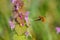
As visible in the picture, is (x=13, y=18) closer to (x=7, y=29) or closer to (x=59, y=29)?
(x=7, y=29)

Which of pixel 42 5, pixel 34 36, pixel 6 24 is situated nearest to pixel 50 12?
pixel 42 5

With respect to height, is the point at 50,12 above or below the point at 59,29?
above

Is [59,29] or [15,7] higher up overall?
[15,7]

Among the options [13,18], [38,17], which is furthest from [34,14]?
[13,18]

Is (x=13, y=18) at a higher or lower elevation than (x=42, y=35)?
higher

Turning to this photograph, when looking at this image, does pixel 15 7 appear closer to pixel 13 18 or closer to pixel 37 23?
pixel 13 18

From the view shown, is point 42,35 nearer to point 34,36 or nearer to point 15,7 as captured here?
point 34,36

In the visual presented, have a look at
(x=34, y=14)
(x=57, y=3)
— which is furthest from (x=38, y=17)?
(x=57, y=3)
